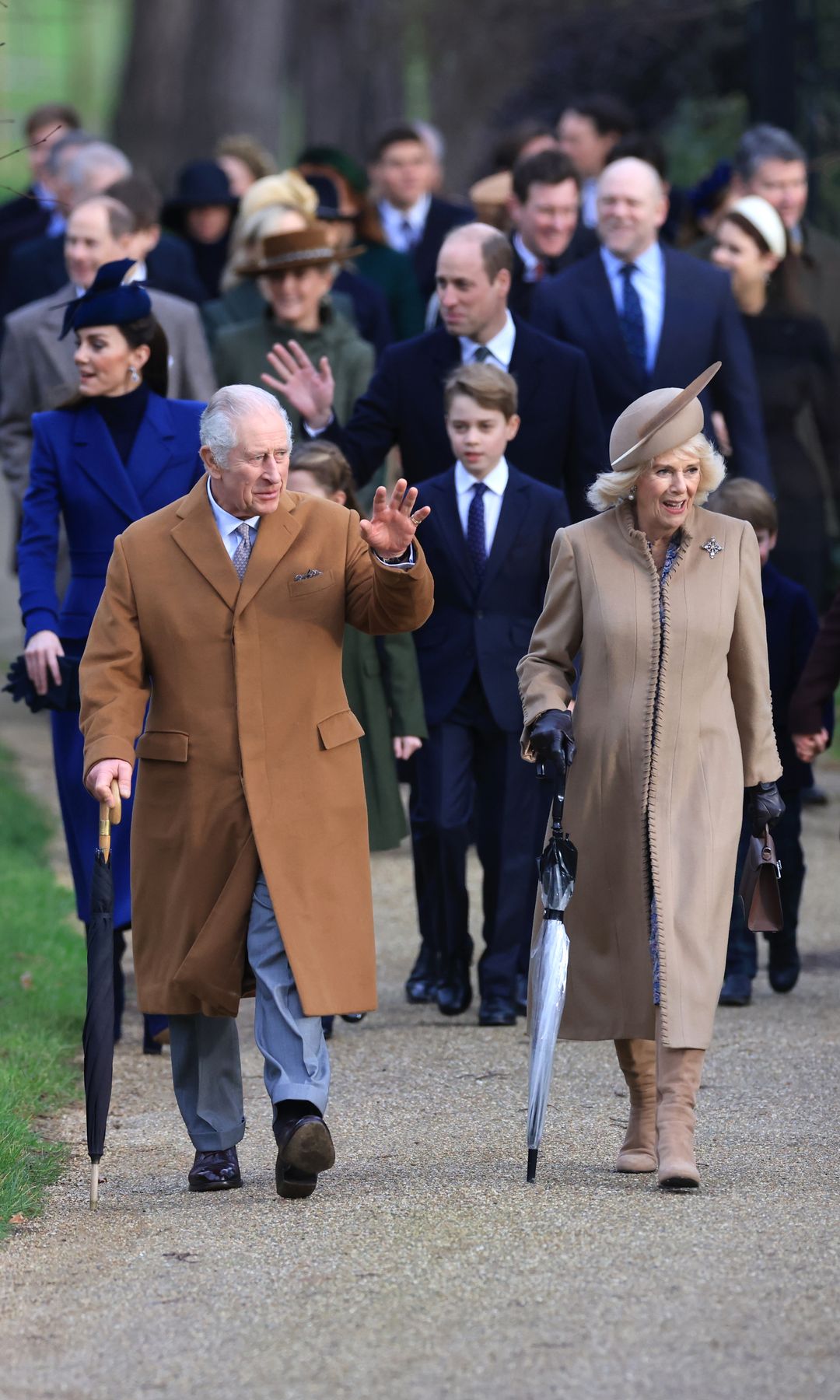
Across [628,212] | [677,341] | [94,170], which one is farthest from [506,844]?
[94,170]

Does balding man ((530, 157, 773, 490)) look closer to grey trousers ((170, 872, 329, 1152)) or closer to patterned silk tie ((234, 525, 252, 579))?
patterned silk tie ((234, 525, 252, 579))

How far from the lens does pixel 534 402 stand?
8.48 meters

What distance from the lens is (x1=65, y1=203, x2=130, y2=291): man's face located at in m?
8.83

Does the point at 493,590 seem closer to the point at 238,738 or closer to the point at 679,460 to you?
the point at 679,460

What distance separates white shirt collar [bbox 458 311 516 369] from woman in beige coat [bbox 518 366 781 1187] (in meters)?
2.37

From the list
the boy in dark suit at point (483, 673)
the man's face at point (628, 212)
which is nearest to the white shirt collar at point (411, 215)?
the man's face at point (628, 212)

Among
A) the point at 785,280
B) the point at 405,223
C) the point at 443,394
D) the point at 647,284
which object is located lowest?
the point at 443,394

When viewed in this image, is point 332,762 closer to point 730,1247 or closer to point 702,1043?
point 702,1043

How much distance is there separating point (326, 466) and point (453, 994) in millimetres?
1691

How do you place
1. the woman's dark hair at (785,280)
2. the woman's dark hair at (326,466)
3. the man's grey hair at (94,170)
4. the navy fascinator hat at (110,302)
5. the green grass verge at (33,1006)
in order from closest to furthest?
the green grass verge at (33,1006), the navy fascinator hat at (110,302), the woman's dark hair at (326,466), the woman's dark hair at (785,280), the man's grey hair at (94,170)

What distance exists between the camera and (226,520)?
6.17 meters

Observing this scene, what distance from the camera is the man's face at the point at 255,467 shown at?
5.97 meters

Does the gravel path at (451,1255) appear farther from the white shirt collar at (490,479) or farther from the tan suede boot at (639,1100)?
the white shirt collar at (490,479)

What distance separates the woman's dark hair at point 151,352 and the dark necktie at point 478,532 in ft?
3.34
